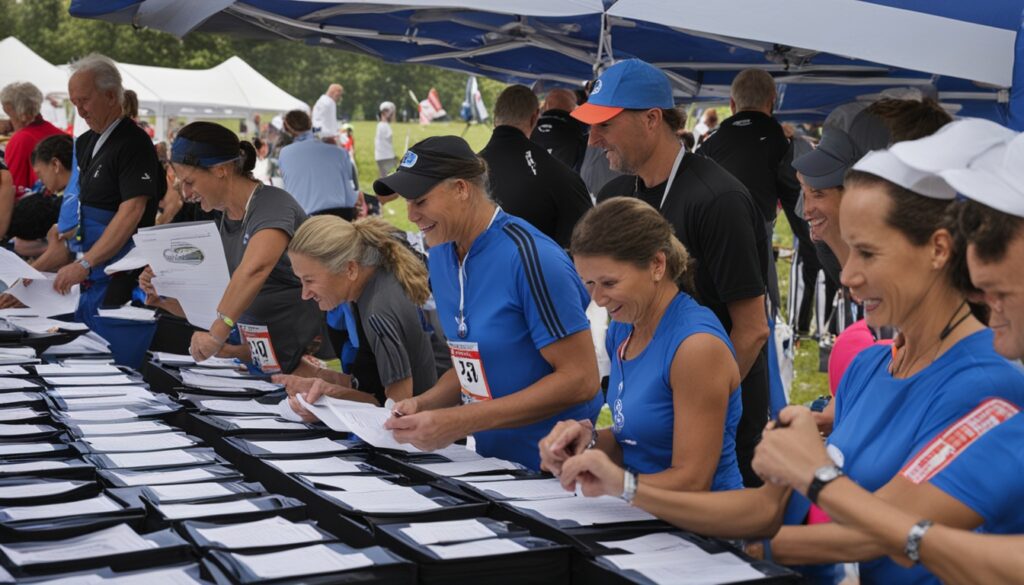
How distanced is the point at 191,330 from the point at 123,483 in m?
1.89

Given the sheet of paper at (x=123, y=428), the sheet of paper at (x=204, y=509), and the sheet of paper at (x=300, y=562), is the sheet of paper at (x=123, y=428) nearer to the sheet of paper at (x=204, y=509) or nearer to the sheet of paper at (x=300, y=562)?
the sheet of paper at (x=204, y=509)

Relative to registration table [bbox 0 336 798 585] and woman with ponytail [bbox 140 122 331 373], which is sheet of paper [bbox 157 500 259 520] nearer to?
registration table [bbox 0 336 798 585]

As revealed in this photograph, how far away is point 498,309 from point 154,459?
2.52 ft

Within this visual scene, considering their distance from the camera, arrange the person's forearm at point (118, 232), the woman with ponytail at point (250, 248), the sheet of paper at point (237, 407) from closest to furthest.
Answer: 1. the sheet of paper at point (237, 407)
2. the woman with ponytail at point (250, 248)
3. the person's forearm at point (118, 232)

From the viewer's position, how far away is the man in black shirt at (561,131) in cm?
591

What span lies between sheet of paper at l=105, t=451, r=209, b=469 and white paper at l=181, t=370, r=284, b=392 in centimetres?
73

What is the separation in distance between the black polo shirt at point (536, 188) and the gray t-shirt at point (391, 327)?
1575 mm

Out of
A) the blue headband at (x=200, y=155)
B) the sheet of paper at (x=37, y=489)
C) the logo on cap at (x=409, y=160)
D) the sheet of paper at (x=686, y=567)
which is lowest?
the sheet of paper at (x=37, y=489)

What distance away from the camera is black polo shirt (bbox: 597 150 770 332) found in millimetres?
2824

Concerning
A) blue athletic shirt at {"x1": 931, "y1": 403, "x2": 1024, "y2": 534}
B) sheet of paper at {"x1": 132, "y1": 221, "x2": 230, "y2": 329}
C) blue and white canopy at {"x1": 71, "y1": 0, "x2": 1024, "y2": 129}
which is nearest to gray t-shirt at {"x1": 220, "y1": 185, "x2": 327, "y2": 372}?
sheet of paper at {"x1": 132, "y1": 221, "x2": 230, "y2": 329}

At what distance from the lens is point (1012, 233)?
1340 mm

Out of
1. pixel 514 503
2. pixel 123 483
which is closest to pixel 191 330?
pixel 123 483

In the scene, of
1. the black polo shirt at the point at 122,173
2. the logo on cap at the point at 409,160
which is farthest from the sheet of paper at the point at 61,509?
the black polo shirt at the point at 122,173

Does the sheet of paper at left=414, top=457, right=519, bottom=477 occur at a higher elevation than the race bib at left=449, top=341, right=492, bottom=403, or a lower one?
lower
